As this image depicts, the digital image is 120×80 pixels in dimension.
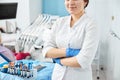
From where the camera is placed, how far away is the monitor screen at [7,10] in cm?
375

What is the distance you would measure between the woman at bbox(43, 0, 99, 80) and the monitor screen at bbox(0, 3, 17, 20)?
7.96ft

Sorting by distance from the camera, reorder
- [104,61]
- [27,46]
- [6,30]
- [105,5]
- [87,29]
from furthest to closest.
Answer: [6,30], [27,46], [104,61], [105,5], [87,29]

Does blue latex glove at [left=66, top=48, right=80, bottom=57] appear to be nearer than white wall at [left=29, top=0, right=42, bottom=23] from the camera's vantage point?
Yes

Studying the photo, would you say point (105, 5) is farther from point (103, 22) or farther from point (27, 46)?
point (27, 46)

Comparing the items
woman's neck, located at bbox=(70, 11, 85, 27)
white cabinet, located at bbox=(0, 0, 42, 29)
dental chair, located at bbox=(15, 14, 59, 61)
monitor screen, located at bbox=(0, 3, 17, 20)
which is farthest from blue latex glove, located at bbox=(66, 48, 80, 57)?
white cabinet, located at bbox=(0, 0, 42, 29)

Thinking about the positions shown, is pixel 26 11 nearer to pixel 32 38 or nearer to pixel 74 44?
pixel 32 38

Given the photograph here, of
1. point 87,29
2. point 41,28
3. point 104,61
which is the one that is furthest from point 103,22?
point 87,29

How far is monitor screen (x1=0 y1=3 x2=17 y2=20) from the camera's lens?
375cm

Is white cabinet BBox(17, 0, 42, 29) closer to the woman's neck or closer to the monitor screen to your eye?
the monitor screen

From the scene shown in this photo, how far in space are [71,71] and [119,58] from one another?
923 mm

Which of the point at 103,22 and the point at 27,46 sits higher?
the point at 103,22

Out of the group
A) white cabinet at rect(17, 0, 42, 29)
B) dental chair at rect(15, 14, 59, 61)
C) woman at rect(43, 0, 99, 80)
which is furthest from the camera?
white cabinet at rect(17, 0, 42, 29)

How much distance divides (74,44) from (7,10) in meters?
2.64

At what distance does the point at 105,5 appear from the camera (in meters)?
3.05
